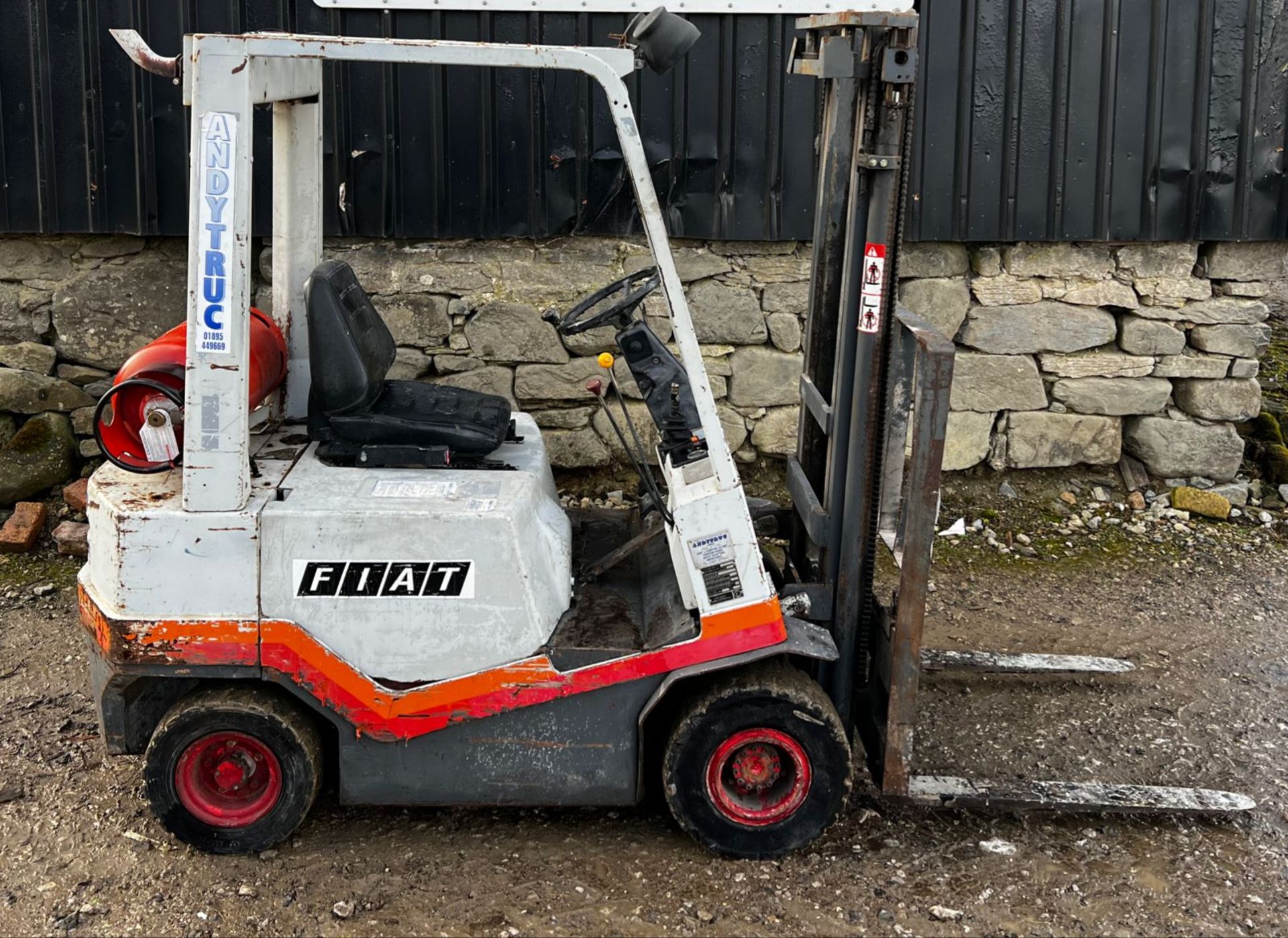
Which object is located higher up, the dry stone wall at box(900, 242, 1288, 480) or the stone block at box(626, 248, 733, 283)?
the stone block at box(626, 248, 733, 283)

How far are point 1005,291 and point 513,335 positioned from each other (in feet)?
8.46

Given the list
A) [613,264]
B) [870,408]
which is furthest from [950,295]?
→ [870,408]

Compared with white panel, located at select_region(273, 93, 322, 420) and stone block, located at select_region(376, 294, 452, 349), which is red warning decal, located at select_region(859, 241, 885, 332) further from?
stone block, located at select_region(376, 294, 452, 349)

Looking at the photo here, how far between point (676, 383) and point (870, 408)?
23.9 inches

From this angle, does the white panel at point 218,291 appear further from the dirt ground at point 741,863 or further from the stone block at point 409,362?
the stone block at point 409,362

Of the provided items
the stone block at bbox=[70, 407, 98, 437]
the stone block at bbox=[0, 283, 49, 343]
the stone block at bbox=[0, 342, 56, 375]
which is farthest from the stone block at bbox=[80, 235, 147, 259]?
the stone block at bbox=[70, 407, 98, 437]

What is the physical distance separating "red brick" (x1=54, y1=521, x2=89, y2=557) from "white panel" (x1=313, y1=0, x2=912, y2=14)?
2.83 metres

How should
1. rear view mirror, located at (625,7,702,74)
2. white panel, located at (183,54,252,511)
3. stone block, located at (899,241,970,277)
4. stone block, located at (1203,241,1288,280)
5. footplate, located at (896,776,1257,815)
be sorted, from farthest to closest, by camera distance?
1. stone block, located at (1203,241,1288,280)
2. stone block, located at (899,241,970,277)
3. footplate, located at (896,776,1257,815)
4. rear view mirror, located at (625,7,702,74)
5. white panel, located at (183,54,252,511)

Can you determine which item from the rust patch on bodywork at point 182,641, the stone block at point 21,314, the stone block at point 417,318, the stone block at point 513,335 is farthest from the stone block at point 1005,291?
the stone block at point 21,314

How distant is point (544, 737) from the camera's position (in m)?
3.97

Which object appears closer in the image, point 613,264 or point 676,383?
point 676,383

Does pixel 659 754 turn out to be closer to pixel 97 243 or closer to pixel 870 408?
pixel 870 408

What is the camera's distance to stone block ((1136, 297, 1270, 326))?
279 inches

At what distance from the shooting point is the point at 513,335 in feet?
22.4
